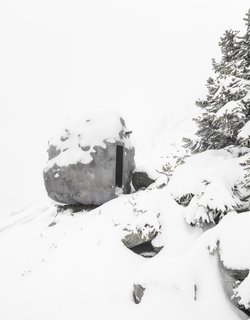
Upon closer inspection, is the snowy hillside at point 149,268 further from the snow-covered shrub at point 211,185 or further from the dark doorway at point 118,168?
the dark doorway at point 118,168

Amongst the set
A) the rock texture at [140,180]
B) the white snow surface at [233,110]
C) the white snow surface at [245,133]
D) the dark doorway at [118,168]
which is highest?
the white snow surface at [233,110]

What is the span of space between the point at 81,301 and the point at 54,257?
2.41 m

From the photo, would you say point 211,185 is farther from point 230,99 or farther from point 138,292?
point 138,292

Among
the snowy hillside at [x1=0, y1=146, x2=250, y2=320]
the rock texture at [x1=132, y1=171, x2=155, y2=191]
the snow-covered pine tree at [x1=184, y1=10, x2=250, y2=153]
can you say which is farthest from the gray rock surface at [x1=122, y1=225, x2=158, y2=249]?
the rock texture at [x1=132, y1=171, x2=155, y2=191]

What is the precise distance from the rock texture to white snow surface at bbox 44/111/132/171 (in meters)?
1.57

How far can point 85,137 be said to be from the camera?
45.6ft

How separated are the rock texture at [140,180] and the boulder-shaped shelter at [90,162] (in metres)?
0.30

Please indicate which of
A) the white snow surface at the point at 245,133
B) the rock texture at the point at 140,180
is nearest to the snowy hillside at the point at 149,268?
the white snow surface at the point at 245,133

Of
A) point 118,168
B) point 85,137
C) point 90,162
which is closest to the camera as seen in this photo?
point 90,162

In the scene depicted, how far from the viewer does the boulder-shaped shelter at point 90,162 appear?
13.4 meters

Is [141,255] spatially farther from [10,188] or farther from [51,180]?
[10,188]

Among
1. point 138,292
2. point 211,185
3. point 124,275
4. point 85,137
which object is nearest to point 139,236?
point 124,275

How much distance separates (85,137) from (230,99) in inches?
320

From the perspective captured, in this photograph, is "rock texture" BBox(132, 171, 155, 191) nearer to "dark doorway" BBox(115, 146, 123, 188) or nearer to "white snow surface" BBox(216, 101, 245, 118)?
"dark doorway" BBox(115, 146, 123, 188)
